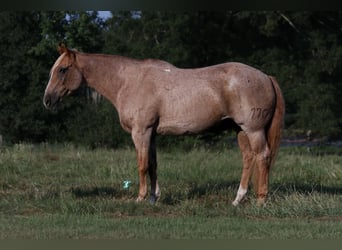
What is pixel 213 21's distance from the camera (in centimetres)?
2816

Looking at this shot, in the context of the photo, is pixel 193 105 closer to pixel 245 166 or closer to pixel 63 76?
pixel 245 166

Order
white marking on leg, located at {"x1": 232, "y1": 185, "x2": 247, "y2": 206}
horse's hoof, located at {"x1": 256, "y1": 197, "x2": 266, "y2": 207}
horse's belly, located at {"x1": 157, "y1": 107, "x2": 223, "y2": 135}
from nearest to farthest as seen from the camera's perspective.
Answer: horse's hoof, located at {"x1": 256, "y1": 197, "x2": 266, "y2": 207}
horse's belly, located at {"x1": 157, "y1": 107, "x2": 223, "y2": 135}
white marking on leg, located at {"x1": 232, "y1": 185, "x2": 247, "y2": 206}

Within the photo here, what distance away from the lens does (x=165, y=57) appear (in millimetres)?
26422

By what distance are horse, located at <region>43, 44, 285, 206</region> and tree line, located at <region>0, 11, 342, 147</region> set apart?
15581mm

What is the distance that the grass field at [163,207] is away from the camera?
6.41 metres

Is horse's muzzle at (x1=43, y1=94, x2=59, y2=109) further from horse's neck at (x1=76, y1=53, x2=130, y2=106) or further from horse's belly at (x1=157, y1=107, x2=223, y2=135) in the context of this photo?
horse's belly at (x1=157, y1=107, x2=223, y2=135)

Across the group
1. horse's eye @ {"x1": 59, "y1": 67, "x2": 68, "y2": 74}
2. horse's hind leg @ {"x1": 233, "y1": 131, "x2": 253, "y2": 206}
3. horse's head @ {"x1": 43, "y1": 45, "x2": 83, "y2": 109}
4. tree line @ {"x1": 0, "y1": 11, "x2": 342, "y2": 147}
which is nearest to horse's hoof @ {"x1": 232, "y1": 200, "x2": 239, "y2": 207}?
horse's hind leg @ {"x1": 233, "y1": 131, "x2": 253, "y2": 206}

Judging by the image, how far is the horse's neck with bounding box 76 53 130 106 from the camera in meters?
9.05

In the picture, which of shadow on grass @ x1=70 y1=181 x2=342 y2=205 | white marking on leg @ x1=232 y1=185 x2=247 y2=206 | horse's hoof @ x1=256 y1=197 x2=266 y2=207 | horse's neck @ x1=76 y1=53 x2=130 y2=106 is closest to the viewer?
horse's hoof @ x1=256 y1=197 x2=266 y2=207

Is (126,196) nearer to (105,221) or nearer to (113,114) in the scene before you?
(105,221)

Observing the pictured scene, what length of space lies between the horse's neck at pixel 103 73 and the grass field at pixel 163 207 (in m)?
1.59

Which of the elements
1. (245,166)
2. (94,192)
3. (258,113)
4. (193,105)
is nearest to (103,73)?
(193,105)

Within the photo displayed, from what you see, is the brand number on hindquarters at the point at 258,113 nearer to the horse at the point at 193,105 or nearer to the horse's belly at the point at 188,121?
the horse at the point at 193,105

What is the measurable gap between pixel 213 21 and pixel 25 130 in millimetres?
9634
